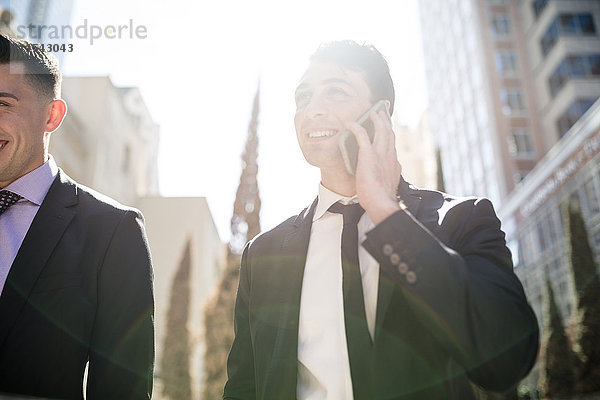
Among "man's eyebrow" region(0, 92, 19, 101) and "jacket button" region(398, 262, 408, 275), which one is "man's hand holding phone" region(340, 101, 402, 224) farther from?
"man's eyebrow" region(0, 92, 19, 101)

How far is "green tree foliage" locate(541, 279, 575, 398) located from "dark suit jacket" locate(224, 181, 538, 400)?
21.1 metres

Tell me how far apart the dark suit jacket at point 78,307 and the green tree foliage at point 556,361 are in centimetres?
2144

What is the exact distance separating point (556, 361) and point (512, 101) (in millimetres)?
25272

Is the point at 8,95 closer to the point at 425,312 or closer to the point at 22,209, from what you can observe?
the point at 22,209

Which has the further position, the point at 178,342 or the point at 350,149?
the point at 178,342

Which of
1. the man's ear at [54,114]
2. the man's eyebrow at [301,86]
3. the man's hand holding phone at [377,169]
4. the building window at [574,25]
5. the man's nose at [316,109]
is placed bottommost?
the man's hand holding phone at [377,169]

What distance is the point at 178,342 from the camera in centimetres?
2645

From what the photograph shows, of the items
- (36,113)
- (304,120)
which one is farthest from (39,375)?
(304,120)

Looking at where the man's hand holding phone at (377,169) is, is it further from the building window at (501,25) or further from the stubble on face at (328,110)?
the building window at (501,25)

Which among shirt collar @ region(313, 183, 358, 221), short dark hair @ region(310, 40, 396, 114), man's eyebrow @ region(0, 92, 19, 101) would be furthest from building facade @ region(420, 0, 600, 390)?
man's eyebrow @ region(0, 92, 19, 101)

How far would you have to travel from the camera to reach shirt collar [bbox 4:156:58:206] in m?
2.52

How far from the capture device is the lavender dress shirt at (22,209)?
2.38m

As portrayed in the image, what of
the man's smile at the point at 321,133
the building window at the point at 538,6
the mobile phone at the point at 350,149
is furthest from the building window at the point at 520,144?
the mobile phone at the point at 350,149

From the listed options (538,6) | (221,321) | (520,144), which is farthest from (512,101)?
(221,321)
